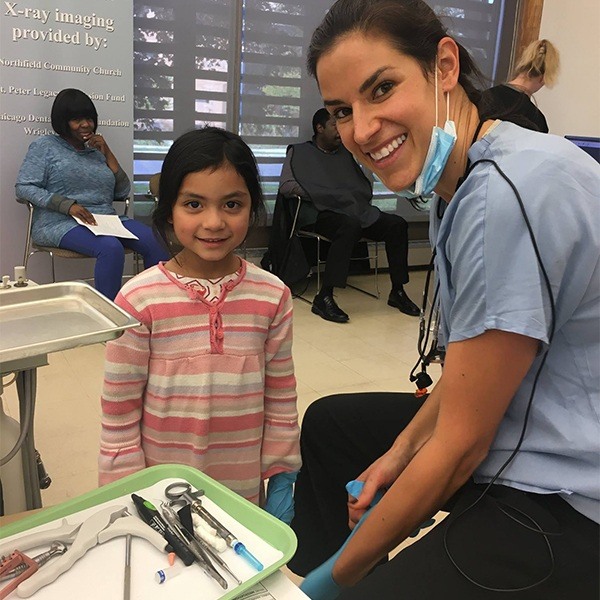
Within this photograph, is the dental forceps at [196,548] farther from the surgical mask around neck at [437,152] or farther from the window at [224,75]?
the window at [224,75]

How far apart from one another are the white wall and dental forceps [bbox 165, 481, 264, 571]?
4.43 m

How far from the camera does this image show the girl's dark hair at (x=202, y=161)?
1150mm

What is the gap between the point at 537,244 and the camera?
817 mm

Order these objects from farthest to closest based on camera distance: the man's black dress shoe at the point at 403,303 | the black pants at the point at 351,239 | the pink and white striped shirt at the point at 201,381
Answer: the man's black dress shoe at the point at 403,303 → the black pants at the point at 351,239 → the pink and white striped shirt at the point at 201,381

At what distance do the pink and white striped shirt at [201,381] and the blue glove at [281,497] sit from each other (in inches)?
1.2

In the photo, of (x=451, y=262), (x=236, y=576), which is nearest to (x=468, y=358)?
(x=451, y=262)

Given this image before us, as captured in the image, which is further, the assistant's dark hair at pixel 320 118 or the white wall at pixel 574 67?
the white wall at pixel 574 67

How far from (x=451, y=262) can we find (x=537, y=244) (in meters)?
0.16

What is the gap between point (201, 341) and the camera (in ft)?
3.80

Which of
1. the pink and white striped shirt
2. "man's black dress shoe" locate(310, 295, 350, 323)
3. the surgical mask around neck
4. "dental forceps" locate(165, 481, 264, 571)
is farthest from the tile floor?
the surgical mask around neck

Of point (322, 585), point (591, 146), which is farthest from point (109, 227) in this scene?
point (322, 585)

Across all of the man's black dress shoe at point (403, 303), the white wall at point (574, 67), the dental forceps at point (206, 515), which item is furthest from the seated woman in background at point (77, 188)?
the white wall at point (574, 67)

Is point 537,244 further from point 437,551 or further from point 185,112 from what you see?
point 185,112

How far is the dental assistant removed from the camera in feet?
2.70
